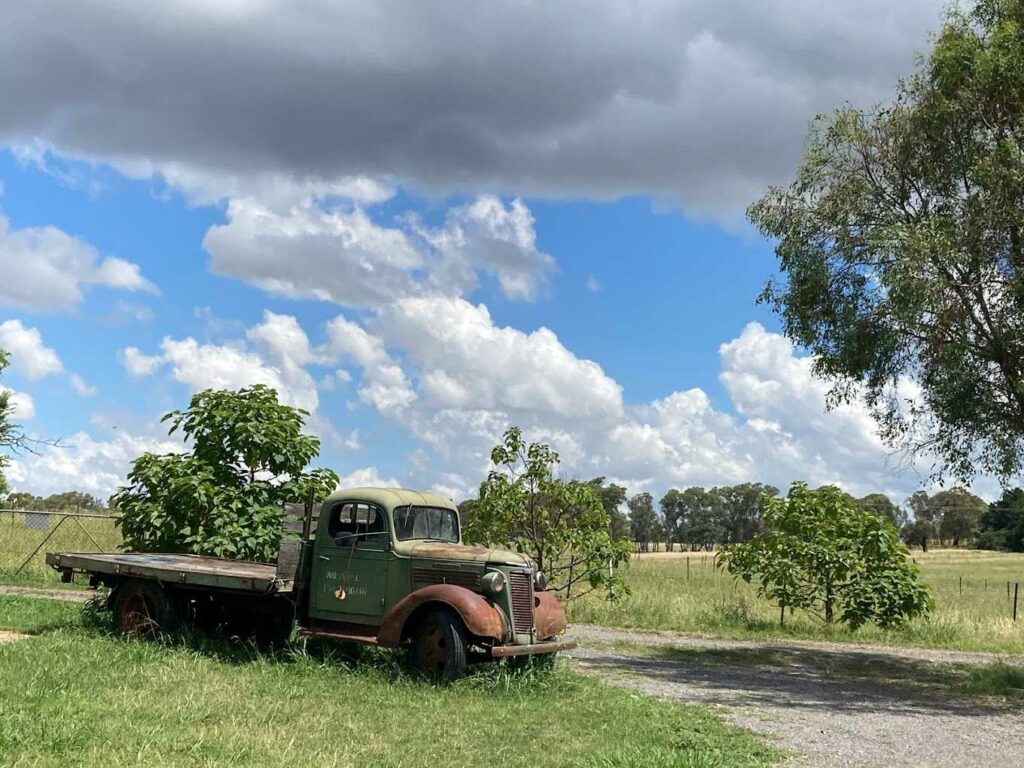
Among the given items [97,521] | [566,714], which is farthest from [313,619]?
[97,521]

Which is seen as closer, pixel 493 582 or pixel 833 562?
pixel 493 582

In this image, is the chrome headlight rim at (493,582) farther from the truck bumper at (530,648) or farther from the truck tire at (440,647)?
the truck bumper at (530,648)

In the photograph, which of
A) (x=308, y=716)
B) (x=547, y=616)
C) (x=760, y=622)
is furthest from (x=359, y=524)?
(x=760, y=622)

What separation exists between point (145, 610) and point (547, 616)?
529cm

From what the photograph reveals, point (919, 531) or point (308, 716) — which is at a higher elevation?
point (919, 531)

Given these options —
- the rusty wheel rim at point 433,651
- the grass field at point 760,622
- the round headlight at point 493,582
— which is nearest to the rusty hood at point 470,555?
the round headlight at point 493,582

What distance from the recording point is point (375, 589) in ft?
37.5

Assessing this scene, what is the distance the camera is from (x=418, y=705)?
364 inches

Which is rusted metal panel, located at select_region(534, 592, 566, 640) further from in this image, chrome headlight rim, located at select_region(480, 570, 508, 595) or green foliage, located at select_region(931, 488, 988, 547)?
green foliage, located at select_region(931, 488, 988, 547)

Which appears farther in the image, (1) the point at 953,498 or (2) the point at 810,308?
(1) the point at 953,498

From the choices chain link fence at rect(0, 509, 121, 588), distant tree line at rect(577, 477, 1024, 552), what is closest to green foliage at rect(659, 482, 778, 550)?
distant tree line at rect(577, 477, 1024, 552)

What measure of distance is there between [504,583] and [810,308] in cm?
679

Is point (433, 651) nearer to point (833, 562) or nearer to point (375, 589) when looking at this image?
point (375, 589)

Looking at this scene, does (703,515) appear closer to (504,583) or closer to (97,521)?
(97,521)
